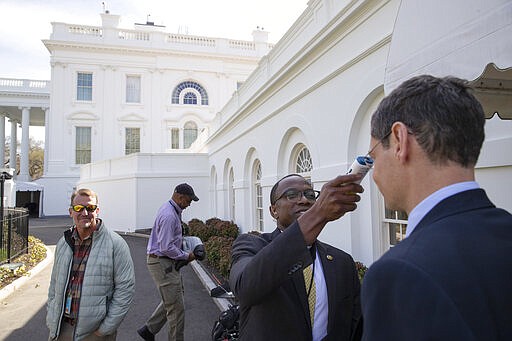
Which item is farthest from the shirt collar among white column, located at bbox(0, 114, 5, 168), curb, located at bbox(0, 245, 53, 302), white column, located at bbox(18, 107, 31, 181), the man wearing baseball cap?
white column, located at bbox(0, 114, 5, 168)

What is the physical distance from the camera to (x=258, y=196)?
1227 centimetres

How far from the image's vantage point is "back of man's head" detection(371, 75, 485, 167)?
1.06m

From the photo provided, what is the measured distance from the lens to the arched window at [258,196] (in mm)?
11797

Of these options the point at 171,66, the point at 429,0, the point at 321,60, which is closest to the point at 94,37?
the point at 171,66

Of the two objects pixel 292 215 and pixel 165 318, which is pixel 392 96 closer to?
pixel 292 215

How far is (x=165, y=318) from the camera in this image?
5.17 meters

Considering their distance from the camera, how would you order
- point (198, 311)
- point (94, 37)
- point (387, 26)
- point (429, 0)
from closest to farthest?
point (429, 0) < point (387, 26) < point (198, 311) < point (94, 37)

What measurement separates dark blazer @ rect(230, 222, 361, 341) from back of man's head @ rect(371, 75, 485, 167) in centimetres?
67

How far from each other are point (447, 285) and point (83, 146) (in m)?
35.2

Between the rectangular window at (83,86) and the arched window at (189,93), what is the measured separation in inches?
290

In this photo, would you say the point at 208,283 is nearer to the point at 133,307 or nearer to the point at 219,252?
the point at 219,252

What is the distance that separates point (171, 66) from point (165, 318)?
3138 centimetres

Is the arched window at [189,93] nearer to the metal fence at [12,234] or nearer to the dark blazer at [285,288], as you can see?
the metal fence at [12,234]

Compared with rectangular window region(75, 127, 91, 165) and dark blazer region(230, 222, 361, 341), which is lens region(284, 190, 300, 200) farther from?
rectangular window region(75, 127, 91, 165)
